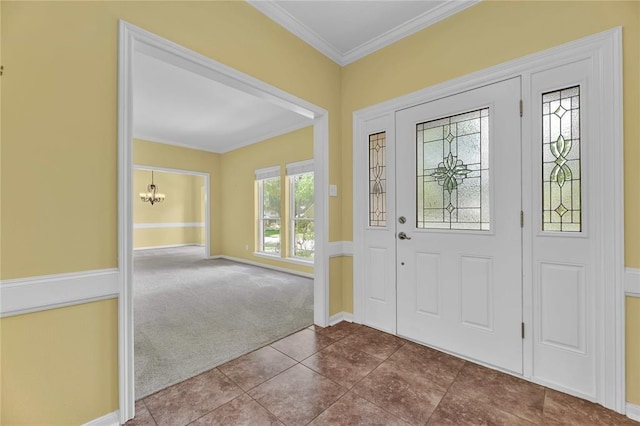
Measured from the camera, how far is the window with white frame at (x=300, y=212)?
5.21m

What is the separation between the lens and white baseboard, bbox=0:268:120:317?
1.19 m

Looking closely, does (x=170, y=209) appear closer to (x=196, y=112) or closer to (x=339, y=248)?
(x=196, y=112)

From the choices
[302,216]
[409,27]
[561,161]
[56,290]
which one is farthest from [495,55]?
[302,216]

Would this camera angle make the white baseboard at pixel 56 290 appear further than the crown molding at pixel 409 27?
No

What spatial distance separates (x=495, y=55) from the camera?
1979 millimetres

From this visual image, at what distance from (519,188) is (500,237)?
38 centimetres

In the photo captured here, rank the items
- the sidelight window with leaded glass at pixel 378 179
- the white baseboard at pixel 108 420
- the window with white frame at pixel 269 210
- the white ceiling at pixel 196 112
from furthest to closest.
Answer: the window with white frame at pixel 269 210, the white ceiling at pixel 196 112, the sidelight window with leaded glass at pixel 378 179, the white baseboard at pixel 108 420

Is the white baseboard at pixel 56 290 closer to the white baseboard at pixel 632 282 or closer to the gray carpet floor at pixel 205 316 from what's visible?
the gray carpet floor at pixel 205 316

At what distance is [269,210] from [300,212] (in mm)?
1012

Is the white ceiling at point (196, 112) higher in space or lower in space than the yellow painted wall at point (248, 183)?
higher

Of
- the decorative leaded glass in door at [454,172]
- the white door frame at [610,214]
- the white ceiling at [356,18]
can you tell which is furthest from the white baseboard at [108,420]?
the white ceiling at [356,18]

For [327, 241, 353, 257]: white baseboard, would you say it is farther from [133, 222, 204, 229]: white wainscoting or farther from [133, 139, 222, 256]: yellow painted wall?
[133, 222, 204, 229]: white wainscoting

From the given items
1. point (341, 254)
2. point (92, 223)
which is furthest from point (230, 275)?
point (92, 223)

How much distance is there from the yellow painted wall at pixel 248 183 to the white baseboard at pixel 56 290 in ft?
12.3
